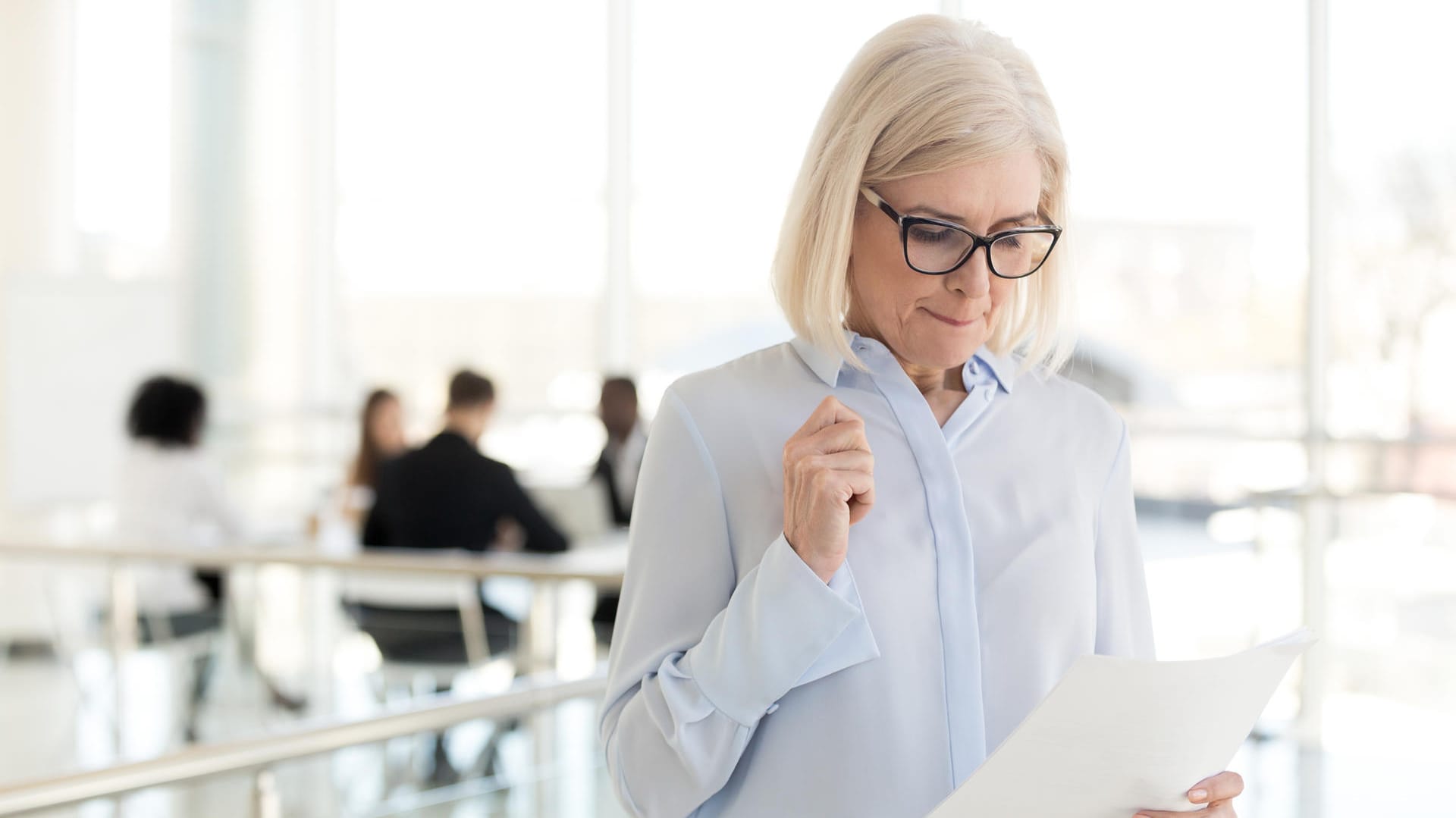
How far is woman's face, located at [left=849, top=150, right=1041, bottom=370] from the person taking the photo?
1115 mm

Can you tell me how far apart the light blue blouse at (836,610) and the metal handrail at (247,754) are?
662mm

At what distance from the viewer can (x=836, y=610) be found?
1042 mm

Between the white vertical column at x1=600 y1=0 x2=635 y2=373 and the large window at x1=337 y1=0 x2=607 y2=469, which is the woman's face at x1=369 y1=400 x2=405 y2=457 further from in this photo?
the large window at x1=337 y1=0 x2=607 y2=469

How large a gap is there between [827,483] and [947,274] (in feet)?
0.78

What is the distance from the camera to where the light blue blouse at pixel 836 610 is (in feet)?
3.54

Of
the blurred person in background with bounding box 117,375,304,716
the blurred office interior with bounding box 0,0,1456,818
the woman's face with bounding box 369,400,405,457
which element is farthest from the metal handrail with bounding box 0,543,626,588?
the woman's face with bounding box 369,400,405,457

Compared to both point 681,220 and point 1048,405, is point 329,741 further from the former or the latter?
point 681,220

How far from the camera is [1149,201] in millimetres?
6785

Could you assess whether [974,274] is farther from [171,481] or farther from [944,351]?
[171,481]

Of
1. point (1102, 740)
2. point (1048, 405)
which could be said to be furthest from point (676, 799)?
point (1048, 405)

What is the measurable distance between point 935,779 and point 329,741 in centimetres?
96

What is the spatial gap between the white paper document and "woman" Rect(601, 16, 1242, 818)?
0.19 feet

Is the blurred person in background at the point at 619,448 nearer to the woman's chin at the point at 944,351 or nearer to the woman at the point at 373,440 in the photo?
the woman at the point at 373,440

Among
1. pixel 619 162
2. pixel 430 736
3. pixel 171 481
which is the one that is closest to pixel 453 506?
pixel 171 481
